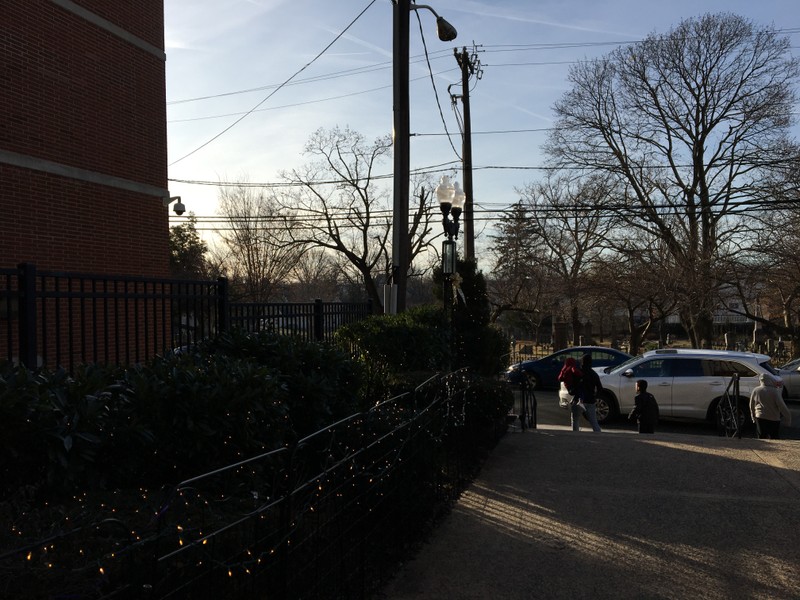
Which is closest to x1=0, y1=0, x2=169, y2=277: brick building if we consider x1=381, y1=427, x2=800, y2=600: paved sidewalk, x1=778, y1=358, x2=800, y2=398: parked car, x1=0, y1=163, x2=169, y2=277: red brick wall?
x1=0, y1=163, x2=169, y2=277: red brick wall

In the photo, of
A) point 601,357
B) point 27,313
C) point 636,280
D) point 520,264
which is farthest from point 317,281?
point 27,313

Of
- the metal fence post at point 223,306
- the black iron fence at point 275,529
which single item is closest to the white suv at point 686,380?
the metal fence post at point 223,306

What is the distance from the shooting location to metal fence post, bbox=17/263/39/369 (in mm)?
5469

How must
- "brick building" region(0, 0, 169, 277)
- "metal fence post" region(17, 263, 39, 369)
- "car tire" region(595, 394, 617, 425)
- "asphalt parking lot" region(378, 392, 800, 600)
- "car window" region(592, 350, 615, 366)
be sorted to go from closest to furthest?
"asphalt parking lot" region(378, 392, 800, 600) < "metal fence post" region(17, 263, 39, 369) < "brick building" region(0, 0, 169, 277) < "car tire" region(595, 394, 617, 425) < "car window" region(592, 350, 615, 366)

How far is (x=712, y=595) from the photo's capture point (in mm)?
4363

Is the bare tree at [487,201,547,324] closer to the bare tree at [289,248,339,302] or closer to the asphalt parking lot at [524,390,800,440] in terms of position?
the bare tree at [289,248,339,302]

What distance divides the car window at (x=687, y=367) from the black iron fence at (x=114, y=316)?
612cm

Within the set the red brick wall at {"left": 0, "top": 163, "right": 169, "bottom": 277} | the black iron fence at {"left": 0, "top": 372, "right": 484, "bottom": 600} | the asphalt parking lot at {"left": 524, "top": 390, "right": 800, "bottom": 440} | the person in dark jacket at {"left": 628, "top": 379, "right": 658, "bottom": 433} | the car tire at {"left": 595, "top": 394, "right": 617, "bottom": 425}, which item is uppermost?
the red brick wall at {"left": 0, "top": 163, "right": 169, "bottom": 277}

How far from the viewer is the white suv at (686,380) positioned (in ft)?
44.4

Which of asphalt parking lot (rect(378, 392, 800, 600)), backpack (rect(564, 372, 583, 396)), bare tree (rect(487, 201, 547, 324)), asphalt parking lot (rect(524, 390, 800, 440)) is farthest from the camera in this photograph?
bare tree (rect(487, 201, 547, 324))

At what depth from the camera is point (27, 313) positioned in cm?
552

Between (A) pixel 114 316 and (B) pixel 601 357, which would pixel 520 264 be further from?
(A) pixel 114 316

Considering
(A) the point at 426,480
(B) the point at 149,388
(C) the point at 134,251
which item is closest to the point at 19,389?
(B) the point at 149,388

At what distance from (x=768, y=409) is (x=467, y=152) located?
1535cm
